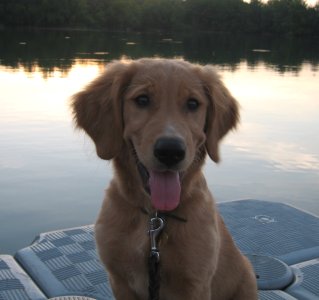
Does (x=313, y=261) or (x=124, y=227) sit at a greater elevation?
(x=124, y=227)

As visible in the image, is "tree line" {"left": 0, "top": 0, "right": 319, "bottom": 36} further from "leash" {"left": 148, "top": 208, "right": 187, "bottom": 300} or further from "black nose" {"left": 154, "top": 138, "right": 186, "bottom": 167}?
"black nose" {"left": 154, "top": 138, "right": 186, "bottom": 167}

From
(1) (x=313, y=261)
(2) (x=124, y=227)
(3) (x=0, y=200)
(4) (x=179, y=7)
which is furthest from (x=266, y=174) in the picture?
(4) (x=179, y=7)

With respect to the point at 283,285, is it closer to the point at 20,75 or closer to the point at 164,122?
the point at 164,122

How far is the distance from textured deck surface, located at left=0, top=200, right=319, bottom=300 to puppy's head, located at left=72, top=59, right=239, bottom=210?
1.38 metres

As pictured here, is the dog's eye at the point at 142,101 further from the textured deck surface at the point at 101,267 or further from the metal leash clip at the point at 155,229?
the textured deck surface at the point at 101,267

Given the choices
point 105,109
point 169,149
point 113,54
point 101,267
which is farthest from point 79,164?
point 113,54

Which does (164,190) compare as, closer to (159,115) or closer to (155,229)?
(155,229)

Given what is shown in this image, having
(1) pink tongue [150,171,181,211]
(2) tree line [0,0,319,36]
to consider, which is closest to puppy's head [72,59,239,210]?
(1) pink tongue [150,171,181,211]

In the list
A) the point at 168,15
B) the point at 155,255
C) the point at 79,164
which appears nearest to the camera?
the point at 155,255

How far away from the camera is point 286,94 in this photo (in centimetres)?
1595

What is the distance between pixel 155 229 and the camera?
2.82 m

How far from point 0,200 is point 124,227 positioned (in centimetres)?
401

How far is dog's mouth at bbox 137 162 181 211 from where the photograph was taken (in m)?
2.69

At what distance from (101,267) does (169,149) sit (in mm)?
2064
